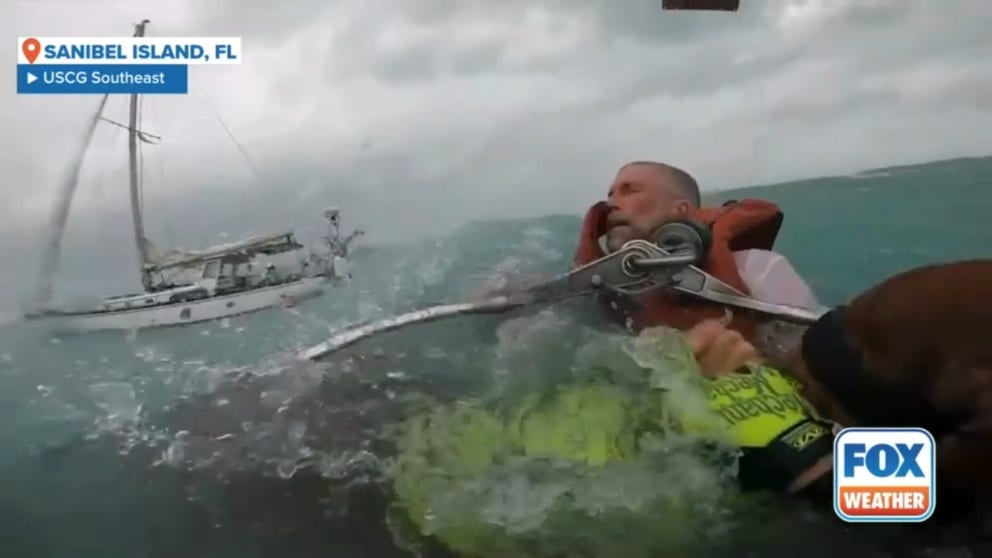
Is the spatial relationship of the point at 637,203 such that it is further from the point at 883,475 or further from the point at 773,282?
the point at 883,475

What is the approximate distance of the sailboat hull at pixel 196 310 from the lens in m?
2.16

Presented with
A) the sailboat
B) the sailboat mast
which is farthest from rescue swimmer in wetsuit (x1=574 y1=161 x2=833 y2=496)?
the sailboat mast

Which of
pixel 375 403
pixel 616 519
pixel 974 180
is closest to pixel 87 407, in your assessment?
pixel 375 403

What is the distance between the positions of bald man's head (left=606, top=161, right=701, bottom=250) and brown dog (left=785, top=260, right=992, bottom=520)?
0.39 metres

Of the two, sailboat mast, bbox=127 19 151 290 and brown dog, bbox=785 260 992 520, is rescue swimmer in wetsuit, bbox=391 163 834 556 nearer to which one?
brown dog, bbox=785 260 992 520

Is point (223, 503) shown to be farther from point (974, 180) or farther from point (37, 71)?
point (974, 180)

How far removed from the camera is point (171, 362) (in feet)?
7.06

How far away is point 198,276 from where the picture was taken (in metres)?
2.21

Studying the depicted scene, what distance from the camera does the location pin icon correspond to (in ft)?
6.99

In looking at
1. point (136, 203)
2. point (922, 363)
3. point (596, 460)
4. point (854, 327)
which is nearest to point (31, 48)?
point (136, 203)

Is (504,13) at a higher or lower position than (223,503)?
higher

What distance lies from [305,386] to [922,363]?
4.21 ft

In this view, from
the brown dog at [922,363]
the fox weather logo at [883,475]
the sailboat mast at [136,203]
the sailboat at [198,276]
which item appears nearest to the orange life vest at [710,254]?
the brown dog at [922,363]

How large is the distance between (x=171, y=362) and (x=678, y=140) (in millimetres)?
1207
